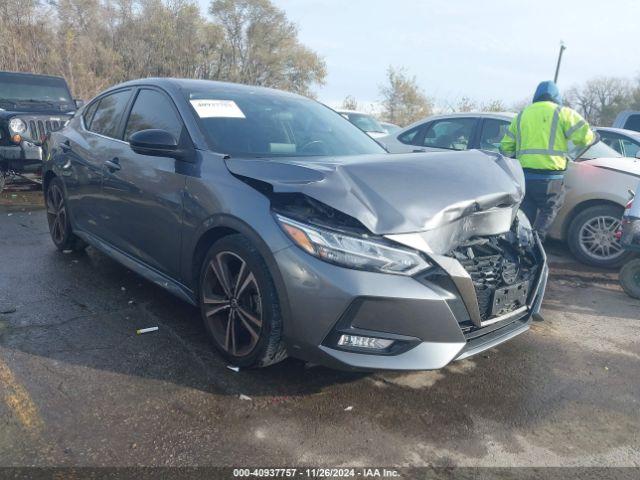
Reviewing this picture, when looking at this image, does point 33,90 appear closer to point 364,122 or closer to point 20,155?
point 20,155

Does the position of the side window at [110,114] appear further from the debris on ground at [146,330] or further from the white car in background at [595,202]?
the white car in background at [595,202]

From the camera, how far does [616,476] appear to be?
2.40 metres

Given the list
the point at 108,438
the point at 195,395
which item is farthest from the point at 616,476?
the point at 108,438

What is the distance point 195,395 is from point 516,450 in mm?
1645

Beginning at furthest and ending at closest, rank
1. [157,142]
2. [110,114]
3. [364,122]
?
[364,122] < [110,114] < [157,142]

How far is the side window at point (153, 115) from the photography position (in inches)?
146

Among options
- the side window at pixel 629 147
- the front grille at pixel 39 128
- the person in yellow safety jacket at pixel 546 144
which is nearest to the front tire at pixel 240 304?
the person in yellow safety jacket at pixel 546 144

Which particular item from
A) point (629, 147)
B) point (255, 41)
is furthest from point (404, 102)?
point (629, 147)

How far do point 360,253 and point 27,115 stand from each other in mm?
8401

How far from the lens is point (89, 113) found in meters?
5.08

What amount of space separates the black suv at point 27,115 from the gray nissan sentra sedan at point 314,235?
5575mm

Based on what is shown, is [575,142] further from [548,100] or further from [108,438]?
[108,438]

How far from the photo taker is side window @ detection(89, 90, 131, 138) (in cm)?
444

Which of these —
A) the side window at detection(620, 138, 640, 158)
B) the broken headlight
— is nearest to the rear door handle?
the broken headlight
